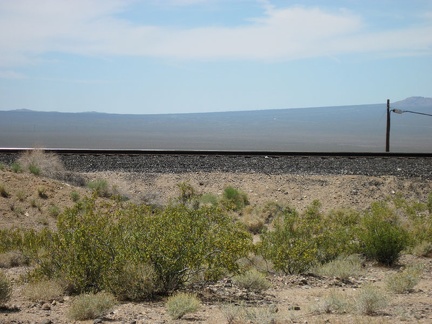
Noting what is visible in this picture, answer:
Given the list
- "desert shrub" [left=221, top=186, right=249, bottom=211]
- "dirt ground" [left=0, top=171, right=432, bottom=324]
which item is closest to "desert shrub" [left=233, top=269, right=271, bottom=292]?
"dirt ground" [left=0, top=171, right=432, bottom=324]

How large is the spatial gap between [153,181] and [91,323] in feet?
51.1

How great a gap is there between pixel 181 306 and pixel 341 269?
4697 mm

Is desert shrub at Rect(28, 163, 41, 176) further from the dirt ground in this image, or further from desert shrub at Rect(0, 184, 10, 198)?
desert shrub at Rect(0, 184, 10, 198)

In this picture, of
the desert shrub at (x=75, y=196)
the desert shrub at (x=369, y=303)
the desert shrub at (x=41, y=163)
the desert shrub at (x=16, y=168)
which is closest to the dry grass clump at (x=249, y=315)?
the desert shrub at (x=369, y=303)

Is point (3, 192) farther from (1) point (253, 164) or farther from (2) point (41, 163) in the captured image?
(1) point (253, 164)

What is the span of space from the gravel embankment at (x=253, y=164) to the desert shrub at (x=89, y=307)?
15980 mm

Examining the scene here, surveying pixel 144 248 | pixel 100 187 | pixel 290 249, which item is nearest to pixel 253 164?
pixel 100 187

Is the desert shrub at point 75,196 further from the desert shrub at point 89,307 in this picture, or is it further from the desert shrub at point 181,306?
the desert shrub at point 181,306

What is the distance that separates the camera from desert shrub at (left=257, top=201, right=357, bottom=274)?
14.4m

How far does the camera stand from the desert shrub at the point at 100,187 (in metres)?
23.4

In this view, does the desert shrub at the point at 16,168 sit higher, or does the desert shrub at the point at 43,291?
the desert shrub at the point at 16,168

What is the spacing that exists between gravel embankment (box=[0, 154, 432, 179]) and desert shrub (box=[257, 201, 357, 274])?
29.7 ft

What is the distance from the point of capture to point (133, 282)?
11.2m

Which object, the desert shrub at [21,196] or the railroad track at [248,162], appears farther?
the railroad track at [248,162]
